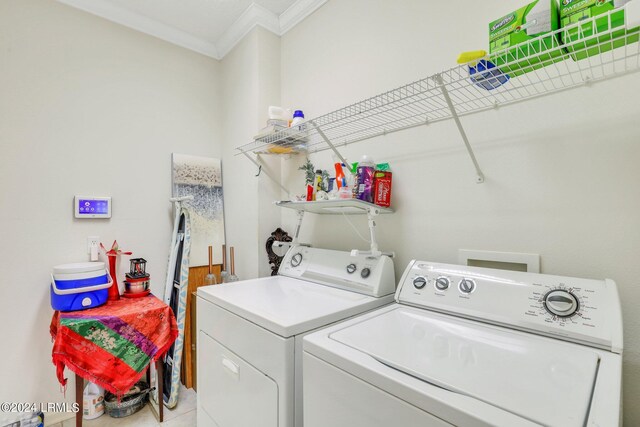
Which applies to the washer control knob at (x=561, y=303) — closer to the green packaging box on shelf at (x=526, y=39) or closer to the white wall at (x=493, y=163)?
the white wall at (x=493, y=163)

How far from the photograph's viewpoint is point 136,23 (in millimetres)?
2256

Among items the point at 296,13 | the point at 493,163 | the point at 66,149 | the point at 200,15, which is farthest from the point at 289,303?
the point at 200,15

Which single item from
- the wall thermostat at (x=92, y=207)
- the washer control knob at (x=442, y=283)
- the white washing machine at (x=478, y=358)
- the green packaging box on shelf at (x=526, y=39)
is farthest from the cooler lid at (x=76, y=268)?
the green packaging box on shelf at (x=526, y=39)

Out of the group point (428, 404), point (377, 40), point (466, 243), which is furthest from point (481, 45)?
A: point (428, 404)

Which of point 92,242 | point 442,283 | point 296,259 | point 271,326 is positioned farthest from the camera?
point 92,242

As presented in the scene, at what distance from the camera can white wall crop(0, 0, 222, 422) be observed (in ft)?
5.90

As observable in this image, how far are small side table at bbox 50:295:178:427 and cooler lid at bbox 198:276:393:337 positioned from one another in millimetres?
569

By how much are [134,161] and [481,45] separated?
92.0 inches

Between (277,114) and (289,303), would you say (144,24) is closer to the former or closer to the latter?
(277,114)

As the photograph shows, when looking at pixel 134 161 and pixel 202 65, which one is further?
pixel 202 65

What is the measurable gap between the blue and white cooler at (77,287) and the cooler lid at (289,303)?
79cm

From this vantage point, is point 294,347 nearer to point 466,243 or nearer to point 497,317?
point 497,317

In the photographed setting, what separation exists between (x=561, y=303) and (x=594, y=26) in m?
0.76

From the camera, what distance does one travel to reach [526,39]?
0.89m
